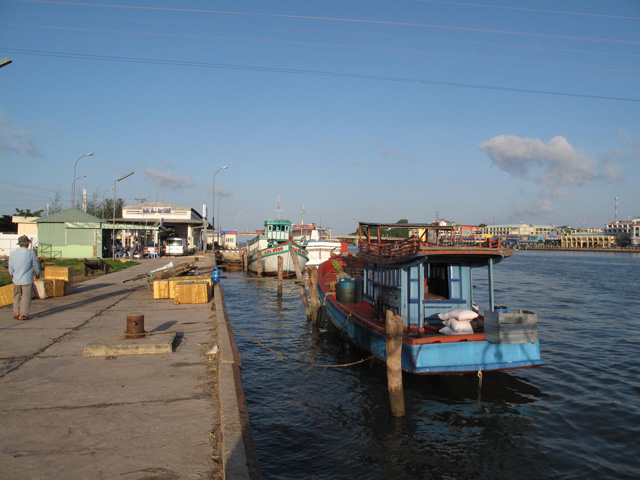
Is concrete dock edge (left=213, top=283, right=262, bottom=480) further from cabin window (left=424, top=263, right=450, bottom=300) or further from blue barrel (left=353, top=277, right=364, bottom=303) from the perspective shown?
blue barrel (left=353, top=277, right=364, bottom=303)

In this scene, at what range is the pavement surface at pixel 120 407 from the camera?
4539 mm

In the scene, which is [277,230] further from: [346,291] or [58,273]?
[346,291]

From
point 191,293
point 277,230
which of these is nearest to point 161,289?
point 191,293

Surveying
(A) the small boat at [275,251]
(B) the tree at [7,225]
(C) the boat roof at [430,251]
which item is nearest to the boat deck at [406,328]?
(C) the boat roof at [430,251]

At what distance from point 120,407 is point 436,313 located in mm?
7704

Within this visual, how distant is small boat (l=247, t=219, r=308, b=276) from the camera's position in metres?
36.2

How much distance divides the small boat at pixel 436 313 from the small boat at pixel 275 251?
66.4 ft

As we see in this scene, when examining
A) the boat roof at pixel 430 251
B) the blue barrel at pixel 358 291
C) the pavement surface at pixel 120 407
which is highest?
the boat roof at pixel 430 251

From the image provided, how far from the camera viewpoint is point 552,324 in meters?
19.6

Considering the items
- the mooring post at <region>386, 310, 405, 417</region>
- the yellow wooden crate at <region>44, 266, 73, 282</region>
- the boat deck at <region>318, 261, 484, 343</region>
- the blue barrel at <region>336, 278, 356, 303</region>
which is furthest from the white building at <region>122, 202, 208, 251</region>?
the mooring post at <region>386, 310, 405, 417</region>

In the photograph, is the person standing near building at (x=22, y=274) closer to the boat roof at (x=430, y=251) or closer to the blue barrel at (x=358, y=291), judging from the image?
the boat roof at (x=430, y=251)

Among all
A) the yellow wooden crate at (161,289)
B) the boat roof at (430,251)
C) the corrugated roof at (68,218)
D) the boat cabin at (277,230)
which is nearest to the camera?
the boat roof at (430,251)

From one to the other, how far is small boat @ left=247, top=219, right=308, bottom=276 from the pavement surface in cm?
2365

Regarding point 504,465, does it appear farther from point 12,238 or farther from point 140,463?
point 12,238
